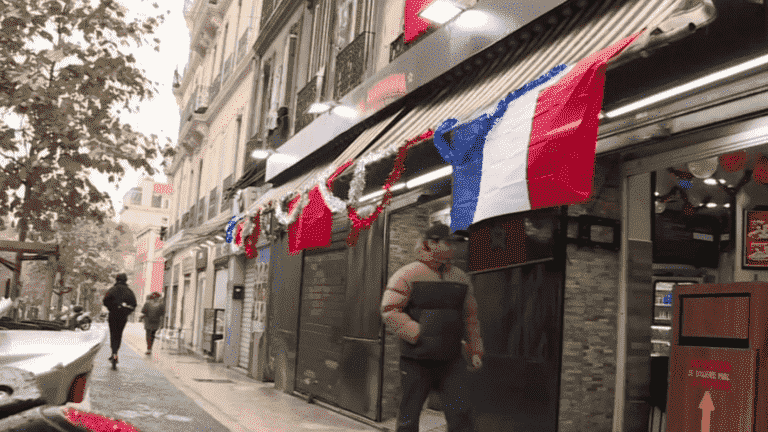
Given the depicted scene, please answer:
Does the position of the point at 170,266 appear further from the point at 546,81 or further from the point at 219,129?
the point at 546,81

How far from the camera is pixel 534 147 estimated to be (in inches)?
190

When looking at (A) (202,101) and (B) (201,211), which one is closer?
(B) (201,211)

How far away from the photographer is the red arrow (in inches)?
205

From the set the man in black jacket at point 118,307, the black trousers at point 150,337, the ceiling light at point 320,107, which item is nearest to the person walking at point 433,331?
the ceiling light at point 320,107

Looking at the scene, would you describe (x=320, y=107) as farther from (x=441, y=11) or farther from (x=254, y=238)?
(x=441, y=11)

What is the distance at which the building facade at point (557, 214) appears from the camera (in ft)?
15.7

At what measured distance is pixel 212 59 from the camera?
30.9 meters

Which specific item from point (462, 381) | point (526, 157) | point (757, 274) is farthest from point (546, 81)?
point (757, 274)

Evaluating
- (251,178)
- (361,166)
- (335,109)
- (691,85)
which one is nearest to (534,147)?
(691,85)

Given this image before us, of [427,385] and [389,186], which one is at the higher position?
[389,186]

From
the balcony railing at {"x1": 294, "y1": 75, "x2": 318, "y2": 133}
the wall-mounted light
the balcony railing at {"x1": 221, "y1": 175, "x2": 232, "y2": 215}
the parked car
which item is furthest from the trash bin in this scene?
the balcony railing at {"x1": 221, "y1": 175, "x2": 232, "y2": 215}

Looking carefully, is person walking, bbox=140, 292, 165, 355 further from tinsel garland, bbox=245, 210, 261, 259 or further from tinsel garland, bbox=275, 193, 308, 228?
tinsel garland, bbox=275, 193, 308, 228

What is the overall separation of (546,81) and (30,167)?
10.1 metres

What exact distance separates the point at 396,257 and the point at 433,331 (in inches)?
138
